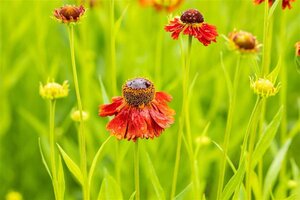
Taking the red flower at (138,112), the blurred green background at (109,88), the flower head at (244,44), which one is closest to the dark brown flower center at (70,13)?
the red flower at (138,112)

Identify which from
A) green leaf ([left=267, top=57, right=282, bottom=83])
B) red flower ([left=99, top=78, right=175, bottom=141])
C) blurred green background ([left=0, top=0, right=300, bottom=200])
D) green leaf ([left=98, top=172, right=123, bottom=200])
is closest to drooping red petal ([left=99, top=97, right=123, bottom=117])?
red flower ([left=99, top=78, right=175, bottom=141])

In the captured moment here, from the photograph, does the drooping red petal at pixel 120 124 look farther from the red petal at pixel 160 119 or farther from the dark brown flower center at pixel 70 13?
the dark brown flower center at pixel 70 13

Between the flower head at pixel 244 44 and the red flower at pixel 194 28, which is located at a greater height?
the red flower at pixel 194 28

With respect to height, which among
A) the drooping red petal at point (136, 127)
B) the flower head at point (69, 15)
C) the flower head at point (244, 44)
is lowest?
the drooping red petal at point (136, 127)

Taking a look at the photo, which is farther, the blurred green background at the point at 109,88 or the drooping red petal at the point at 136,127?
the blurred green background at the point at 109,88

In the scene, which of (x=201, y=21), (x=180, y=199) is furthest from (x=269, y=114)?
(x=201, y=21)

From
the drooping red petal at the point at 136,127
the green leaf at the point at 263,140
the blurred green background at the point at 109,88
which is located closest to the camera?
the drooping red petal at the point at 136,127
